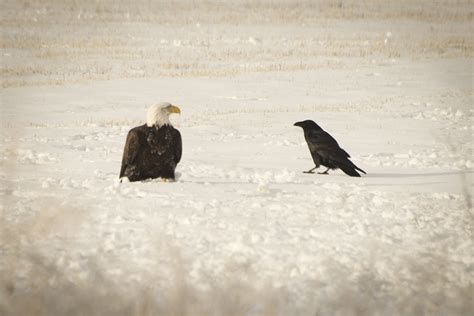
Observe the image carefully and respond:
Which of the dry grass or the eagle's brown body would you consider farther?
the dry grass

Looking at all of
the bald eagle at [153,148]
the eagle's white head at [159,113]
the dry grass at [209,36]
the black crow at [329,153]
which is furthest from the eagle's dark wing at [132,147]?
the dry grass at [209,36]

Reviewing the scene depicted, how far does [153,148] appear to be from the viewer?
8977 mm

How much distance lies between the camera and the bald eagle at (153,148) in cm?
893

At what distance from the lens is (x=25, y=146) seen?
12906 mm

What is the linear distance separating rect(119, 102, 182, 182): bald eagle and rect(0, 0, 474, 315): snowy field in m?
0.24

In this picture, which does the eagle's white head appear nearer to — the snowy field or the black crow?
the snowy field

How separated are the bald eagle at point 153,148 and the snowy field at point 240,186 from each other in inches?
9.6

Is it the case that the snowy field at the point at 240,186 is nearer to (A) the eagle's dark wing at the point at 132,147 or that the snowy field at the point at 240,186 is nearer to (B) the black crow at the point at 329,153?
(B) the black crow at the point at 329,153

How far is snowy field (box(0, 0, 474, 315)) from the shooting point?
4.63 m

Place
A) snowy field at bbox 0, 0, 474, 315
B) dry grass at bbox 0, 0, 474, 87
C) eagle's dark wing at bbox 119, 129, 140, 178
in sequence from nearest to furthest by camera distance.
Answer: snowy field at bbox 0, 0, 474, 315
eagle's dark wing at bbox 119, 129, 140, 178
dry grass at bbox 0, 0, 474, 87

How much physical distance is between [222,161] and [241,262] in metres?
6.27

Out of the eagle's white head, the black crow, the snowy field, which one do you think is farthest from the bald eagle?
the black crow

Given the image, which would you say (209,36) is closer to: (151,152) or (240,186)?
(151,152)

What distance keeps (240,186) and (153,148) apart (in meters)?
1.22
